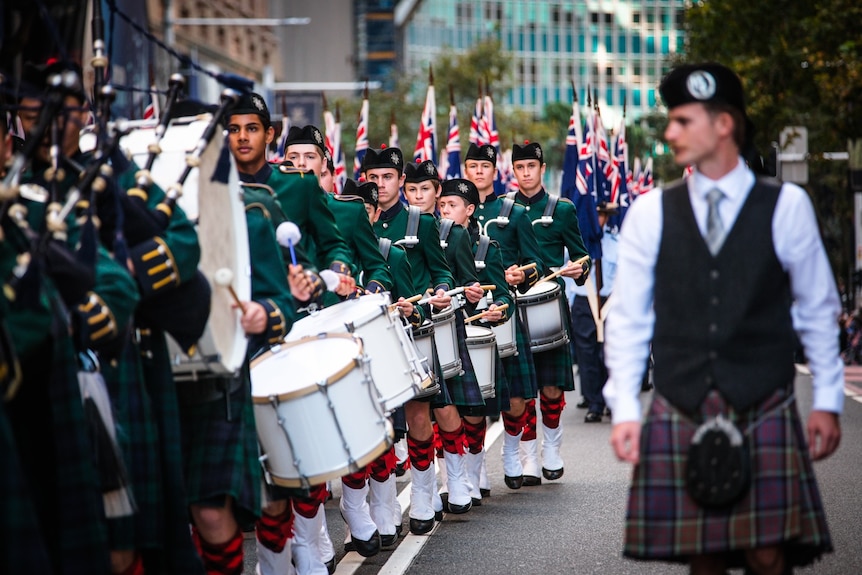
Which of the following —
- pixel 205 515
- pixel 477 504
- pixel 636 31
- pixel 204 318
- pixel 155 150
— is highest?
pixel 636 31

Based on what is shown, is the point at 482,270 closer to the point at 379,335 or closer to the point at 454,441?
the point at 454,441

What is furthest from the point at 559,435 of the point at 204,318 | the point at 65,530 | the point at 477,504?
the point at 65,530

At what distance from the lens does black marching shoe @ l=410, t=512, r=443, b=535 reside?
345 inches

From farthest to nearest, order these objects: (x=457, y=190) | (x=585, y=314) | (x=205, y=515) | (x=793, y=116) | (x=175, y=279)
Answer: (x=793, y=116) < (x=585, y=314) < (x=457, y=190) < (x=205, y=515) < (x=175, y=279)

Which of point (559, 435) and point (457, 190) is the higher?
point (457, 190)

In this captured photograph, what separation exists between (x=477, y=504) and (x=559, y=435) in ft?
4.35

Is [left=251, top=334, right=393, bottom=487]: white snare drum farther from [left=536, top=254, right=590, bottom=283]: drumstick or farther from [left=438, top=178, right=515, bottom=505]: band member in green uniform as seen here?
[left=536, top=254, right=590, bottom=283]: drumstick

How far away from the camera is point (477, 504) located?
9.92 metres

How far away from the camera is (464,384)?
31.8 ft

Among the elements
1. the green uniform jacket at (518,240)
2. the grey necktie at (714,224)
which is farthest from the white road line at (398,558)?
the grey necktie at (714,224)

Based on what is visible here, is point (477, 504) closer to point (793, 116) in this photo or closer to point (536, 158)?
point (536, 158)

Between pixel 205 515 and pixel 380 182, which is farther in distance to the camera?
pixel 380 182

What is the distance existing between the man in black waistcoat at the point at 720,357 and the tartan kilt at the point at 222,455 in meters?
1.57

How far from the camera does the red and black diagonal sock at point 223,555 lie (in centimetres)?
561
